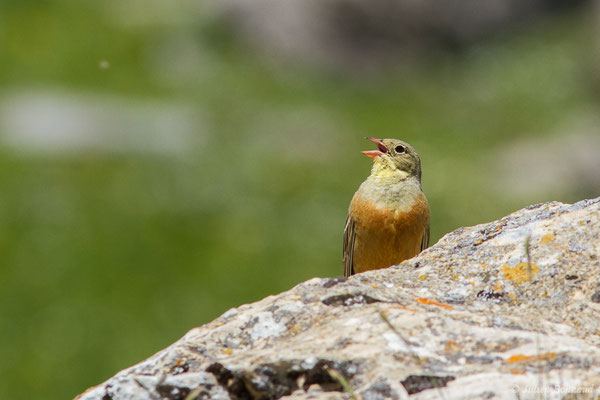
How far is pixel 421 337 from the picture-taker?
4.21m

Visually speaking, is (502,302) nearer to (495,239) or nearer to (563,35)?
(495,239)

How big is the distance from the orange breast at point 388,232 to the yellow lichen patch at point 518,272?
2.53m

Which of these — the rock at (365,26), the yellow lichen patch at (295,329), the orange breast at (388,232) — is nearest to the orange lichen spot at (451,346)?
the yellow lichen patch at (295,329)

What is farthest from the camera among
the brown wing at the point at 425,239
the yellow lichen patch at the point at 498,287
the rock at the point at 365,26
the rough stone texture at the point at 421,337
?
the rock at the point at 365,26

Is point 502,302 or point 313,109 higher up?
point 313,109

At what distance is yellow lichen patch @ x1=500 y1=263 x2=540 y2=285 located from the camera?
487 centimetres

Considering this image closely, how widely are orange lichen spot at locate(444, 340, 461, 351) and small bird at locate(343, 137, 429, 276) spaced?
3.33 metres

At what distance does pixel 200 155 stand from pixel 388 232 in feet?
38.2

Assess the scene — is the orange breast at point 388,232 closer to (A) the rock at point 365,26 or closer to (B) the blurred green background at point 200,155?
(B) the blurred green background at point 200,155

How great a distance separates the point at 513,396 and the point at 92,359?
11.8 m

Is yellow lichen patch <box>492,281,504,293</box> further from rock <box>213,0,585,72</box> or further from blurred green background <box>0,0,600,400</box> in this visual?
rock <box>213,0,585,72</box>

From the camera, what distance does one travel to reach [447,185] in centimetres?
1877

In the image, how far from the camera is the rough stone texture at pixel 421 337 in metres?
3.93

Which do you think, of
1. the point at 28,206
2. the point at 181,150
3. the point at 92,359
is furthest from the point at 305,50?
the point at 92,359
